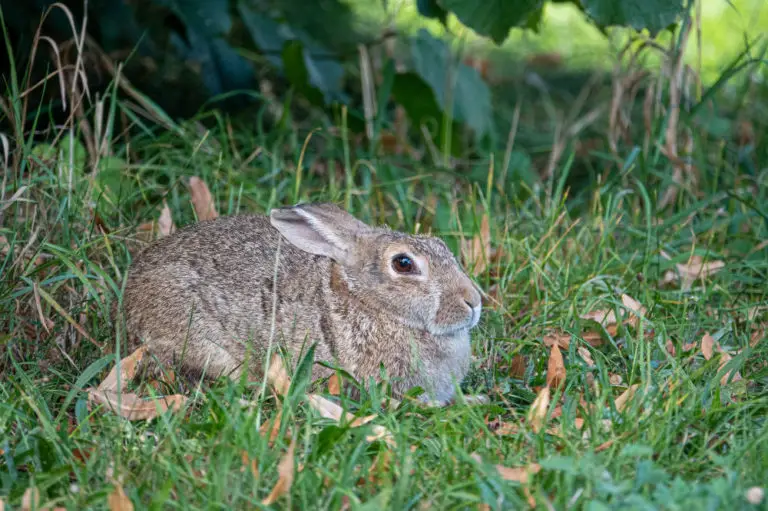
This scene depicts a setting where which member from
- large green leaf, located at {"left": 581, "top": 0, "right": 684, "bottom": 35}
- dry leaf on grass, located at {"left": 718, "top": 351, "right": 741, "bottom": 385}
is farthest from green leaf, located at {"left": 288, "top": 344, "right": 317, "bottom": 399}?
large green leaf, located at {"left": 581, "top": 0, "right": 684, "bottom": 35}

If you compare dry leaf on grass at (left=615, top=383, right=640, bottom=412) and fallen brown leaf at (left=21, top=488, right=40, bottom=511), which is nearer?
fallen brown leaf at (left=21, top=488, right=40, bottom=511)

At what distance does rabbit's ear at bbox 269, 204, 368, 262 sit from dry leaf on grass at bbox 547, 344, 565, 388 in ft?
2.92

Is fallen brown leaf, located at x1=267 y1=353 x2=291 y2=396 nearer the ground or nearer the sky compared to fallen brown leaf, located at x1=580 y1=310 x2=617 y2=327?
nearer the ground

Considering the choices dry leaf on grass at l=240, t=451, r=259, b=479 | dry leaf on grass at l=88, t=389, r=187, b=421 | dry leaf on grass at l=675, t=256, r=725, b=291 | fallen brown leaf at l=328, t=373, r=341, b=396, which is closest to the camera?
dry leaf on grass at l=240, t=451, r=259, b=479

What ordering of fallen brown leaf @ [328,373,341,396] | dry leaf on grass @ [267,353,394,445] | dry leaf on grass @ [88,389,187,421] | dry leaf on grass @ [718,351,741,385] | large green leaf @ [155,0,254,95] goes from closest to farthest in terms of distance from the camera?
dry leaf on grass @ [267,353,394,445] → dry leaf on grass @ [88,389,187,421] → dry leaf on grass @ [718,351,741,385] → fallen brown leaf @ [328,373,341,396] → large green leaf @ [155,0,254,95]

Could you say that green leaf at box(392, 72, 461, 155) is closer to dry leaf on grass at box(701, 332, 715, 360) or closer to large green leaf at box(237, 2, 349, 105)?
large green leaf at box(237, 2, 349, 105)

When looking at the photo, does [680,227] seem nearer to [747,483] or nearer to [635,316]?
[635,316]

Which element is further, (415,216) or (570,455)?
(415,216)

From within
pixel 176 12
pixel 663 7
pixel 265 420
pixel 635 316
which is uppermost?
pixel 663 7

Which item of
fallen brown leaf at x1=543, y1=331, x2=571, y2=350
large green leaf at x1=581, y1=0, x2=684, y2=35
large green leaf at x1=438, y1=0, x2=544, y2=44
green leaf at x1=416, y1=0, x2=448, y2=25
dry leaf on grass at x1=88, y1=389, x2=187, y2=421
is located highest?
large green leaf at x1=581, y1=0, x2=684, y2=35

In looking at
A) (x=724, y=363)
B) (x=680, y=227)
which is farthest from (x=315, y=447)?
(x=680, y=227)

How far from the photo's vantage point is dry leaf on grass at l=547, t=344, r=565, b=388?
365 cm

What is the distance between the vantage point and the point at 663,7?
436 cm

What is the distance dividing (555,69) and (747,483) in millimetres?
6573
